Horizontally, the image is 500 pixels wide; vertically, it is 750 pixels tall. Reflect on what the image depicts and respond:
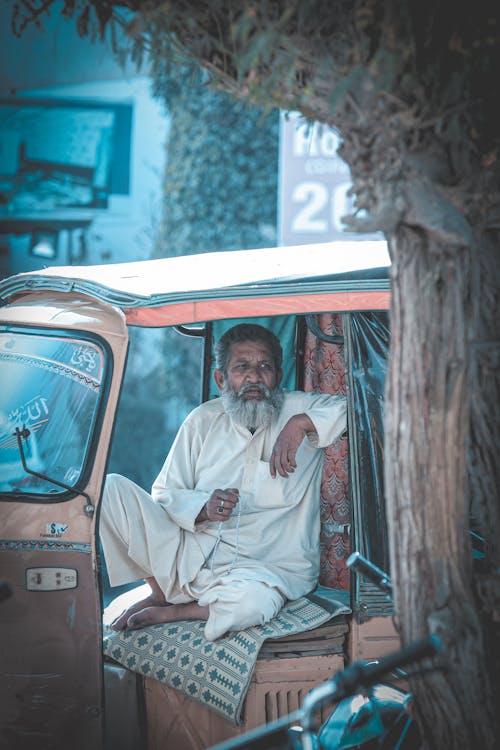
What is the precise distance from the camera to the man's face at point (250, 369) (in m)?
4.96

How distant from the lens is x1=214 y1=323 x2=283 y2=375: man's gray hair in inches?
201

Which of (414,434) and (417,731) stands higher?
(414,434)

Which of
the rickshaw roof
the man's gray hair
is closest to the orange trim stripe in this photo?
the rickshaw roof

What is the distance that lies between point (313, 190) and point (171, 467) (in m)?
6.00

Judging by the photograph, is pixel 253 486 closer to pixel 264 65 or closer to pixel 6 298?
pixel 6 298

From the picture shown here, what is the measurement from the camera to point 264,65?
8.28ft

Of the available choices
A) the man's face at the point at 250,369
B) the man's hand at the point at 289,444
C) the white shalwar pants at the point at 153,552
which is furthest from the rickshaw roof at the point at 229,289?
the white shalwar pants at the point at 153,552

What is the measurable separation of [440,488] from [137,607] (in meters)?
2.44

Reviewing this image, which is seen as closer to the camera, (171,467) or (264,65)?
(264,65)

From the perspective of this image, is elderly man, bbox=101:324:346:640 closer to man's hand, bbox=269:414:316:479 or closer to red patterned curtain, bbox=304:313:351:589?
man's hand, bbox=269:414:316:479

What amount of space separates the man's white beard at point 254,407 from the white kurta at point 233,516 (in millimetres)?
68

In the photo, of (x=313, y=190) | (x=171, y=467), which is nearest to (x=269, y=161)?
(x=313, y=190)

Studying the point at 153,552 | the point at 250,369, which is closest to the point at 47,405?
the point at 153,552

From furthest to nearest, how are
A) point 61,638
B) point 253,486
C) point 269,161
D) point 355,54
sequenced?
point 269,161, point 253,486, point 61,638, point 355,54
